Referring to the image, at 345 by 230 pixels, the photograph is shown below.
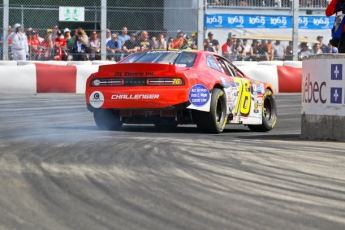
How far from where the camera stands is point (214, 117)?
10.9 meters

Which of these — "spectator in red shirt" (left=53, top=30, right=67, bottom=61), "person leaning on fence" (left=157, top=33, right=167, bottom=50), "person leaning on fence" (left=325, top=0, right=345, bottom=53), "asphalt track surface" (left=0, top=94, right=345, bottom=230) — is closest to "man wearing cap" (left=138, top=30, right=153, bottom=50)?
"person leaning on fence" (left=157, top=33, right=167, bottom=50)

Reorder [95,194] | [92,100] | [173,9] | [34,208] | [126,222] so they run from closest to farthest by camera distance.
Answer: [126,222]
[34,208]
[95,194]
[92,100]
[173,9]

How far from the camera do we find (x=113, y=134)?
1030cm

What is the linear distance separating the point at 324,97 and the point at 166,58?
7.75ft

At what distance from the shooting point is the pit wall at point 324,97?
988 centimetres

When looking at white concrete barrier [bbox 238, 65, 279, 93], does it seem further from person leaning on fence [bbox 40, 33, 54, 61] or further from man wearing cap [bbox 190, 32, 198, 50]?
person leaning on fence [bbox 40, 33, 54, 61]

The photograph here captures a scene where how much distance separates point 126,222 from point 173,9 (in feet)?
58.4

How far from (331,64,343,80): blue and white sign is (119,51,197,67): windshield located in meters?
2.07

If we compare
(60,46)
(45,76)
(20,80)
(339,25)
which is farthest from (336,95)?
(60,46)

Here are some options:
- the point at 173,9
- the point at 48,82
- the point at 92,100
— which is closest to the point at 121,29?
the point at 173,9

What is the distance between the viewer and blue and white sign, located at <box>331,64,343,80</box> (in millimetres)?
9828

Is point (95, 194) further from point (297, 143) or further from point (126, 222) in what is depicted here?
point (297, 143)

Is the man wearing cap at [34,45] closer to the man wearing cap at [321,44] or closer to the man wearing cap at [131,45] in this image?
the man wearing cap at [131,45]

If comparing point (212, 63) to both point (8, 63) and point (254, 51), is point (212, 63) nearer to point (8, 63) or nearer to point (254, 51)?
point (8, 63)
